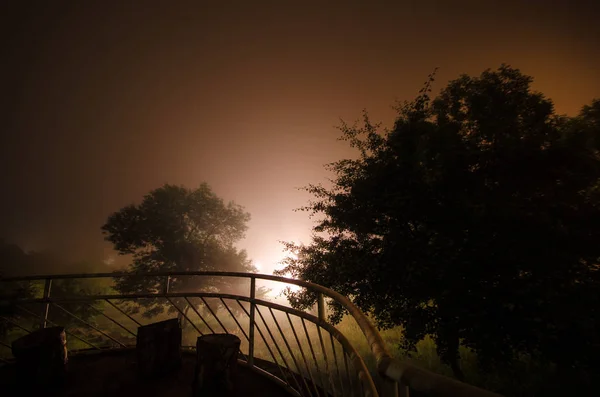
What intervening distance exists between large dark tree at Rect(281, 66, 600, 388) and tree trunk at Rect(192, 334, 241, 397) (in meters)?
4.83

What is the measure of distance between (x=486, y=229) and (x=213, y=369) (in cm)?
701

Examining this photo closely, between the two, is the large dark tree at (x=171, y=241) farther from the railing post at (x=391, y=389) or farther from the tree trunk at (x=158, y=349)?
the railing post at (x=391, y=389)

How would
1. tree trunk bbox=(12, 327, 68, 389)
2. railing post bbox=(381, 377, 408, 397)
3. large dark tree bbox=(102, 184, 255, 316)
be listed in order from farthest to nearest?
large dark tree bbox=(102, 184, 255, 316) → tree trunk bbox=(12, 327, 68, 389) → railing post bbox=(381, 377, 408, 397)

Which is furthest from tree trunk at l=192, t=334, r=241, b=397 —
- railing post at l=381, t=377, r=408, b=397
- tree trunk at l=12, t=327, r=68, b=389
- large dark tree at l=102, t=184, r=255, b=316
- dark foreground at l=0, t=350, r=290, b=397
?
large dark tree at l=102, t=184, r=255, b=316

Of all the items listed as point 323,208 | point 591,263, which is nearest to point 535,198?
point 591,263

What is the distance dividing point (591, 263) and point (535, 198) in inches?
75.8

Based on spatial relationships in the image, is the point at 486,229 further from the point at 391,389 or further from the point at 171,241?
the point at 171,241

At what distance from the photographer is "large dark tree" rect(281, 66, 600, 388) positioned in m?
6.12

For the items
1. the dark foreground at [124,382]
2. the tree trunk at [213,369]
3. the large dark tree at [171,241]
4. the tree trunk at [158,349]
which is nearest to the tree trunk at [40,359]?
the dark foreground at [124,382]

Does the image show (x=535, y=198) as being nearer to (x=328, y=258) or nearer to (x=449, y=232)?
(x=449, y=232)

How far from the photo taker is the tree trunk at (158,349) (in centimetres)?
428

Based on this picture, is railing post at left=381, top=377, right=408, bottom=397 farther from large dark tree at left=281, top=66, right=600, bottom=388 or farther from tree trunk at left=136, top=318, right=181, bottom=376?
large dark tree at left=281, top=66, right=600, bottom=388

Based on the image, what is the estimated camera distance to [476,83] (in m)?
8.58

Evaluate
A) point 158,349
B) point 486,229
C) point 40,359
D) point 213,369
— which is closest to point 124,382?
point 158,349
